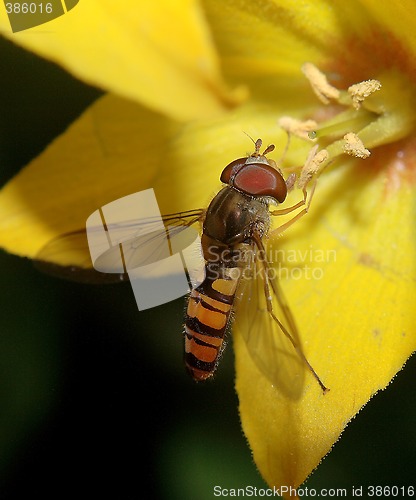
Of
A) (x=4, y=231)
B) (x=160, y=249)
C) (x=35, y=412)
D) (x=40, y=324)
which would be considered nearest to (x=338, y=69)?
(x=160, y=249)

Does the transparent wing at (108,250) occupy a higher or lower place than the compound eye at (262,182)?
lower

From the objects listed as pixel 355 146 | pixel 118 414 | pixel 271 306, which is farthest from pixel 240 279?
pixel 118 414

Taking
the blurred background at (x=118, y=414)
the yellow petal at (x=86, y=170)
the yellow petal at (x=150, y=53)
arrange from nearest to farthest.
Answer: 1. the yellow petal at (x=150, y=53)
2. the yellow petal at (x=86, y=170)
3. the blurred background at (x=118, y=414)

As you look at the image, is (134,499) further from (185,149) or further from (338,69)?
(338,69)

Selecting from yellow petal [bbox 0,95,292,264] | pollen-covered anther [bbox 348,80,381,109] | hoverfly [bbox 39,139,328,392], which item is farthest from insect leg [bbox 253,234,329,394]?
pollen-covered anther [bbox 348,80,381,109]

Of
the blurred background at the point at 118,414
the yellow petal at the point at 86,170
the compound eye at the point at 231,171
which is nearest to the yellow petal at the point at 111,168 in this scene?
the yellow petal at the point at 86,170

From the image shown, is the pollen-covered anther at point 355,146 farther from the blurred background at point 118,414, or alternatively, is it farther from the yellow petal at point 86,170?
the blurred background at point 118,414
